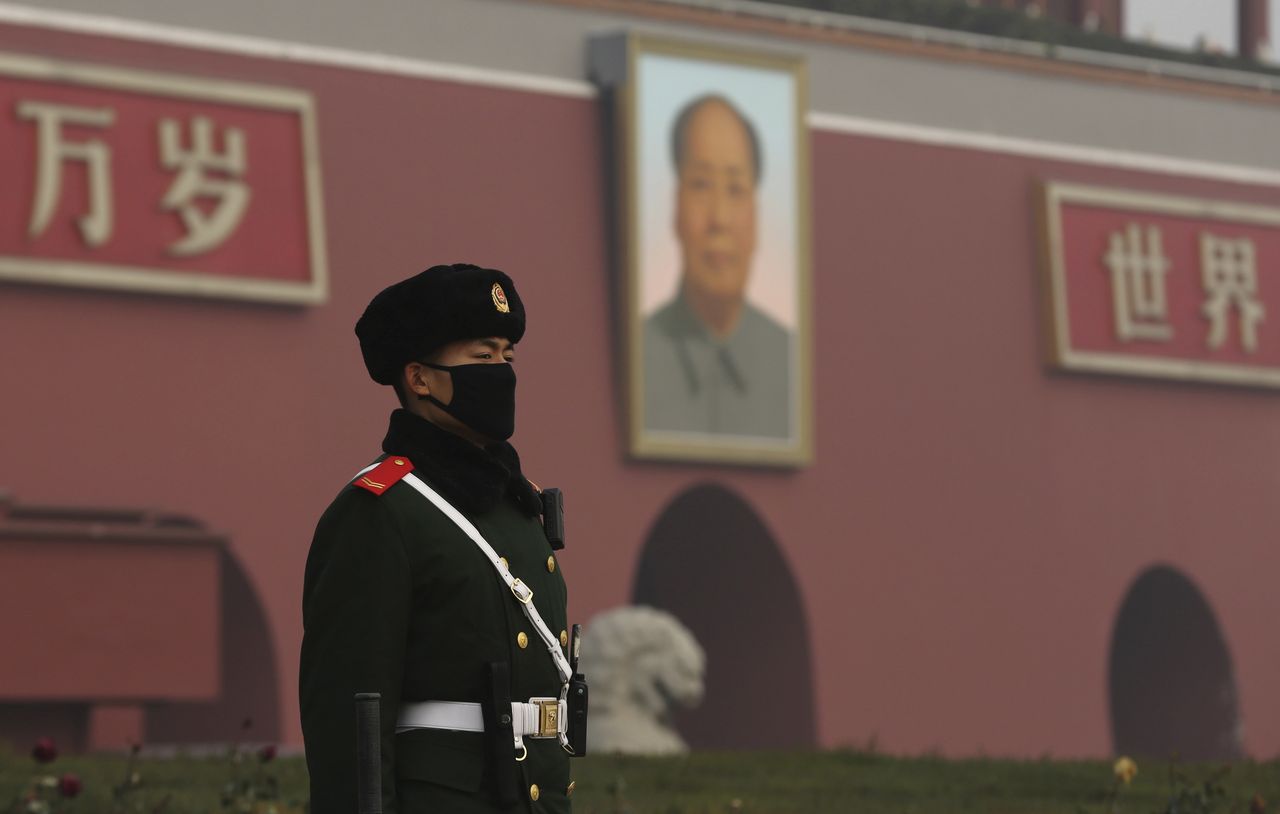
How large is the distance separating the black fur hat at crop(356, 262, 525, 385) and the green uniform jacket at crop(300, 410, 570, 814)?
11 centimetres

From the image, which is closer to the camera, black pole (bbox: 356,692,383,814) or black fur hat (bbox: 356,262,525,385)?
black pole (bbox: 356,692,383,814)

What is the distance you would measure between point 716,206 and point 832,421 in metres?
2.10

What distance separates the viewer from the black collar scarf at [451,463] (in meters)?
4.04

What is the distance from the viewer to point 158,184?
1789 cm

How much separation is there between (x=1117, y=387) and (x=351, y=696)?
19.4 metres

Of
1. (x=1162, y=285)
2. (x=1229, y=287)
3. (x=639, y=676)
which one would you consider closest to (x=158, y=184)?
(x=639, y=676)

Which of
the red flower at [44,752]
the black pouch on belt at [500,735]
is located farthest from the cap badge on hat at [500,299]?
the red flower at [44,752]

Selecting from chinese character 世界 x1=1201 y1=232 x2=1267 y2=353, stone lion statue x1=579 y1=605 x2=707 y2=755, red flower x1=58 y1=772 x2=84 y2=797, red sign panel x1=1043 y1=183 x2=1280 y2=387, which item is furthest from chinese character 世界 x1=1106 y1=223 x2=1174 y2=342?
red flower x1=58 y1=772 x2=84 y2=797

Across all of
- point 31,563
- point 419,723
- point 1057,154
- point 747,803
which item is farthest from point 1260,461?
point 419,723

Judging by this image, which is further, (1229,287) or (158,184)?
(1229,287)

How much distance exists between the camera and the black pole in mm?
3705

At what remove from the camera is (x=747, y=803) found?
10336 mm

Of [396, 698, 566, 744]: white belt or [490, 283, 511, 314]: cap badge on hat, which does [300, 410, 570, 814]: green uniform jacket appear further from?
[490, 283, 511, 314]: cap badge on hat

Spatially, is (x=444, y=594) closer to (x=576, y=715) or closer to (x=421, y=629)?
(x=421, y=629)
